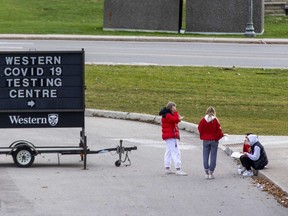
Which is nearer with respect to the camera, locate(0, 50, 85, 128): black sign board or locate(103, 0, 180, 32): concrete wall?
locate(0, 50, 85, 128): black sign board

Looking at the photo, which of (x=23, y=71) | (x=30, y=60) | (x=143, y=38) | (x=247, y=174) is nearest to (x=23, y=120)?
(x=23, y=71)

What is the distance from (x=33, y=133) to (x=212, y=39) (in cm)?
1958

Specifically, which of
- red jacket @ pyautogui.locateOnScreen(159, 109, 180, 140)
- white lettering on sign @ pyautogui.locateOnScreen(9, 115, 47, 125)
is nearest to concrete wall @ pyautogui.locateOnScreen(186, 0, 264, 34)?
white lettering on sign @ pyautogui.locateOnScreen(9, 115, 47, 125)

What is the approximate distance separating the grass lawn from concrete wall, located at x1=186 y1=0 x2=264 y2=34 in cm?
1369

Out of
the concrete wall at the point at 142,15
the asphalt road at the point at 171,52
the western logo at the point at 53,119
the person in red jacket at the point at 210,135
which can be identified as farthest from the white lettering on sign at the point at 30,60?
the concrete wall at the point at 142,15

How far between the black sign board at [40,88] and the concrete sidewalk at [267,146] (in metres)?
3.44

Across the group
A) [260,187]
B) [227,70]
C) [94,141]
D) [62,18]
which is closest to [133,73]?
[227,70]

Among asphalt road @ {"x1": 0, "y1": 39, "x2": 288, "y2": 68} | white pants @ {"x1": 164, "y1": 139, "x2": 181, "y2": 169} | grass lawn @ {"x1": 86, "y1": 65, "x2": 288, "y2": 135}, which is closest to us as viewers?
white pants @ {"x1": 164, "y1": 139, "x2": 181, "y2": 169}

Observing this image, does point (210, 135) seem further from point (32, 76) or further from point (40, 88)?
point (32, 76)

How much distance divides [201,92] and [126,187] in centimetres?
1130

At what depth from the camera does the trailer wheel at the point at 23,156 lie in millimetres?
17680

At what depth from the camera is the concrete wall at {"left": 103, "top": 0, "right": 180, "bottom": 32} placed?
145 ft

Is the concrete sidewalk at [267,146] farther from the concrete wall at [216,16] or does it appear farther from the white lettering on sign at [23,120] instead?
the concrete wall at [216,16]

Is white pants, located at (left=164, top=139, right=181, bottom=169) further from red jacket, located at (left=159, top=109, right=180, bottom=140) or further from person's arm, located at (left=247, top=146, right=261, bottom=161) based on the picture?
person's arm, located at (left=247, top=146, right=261, bottom=161)
